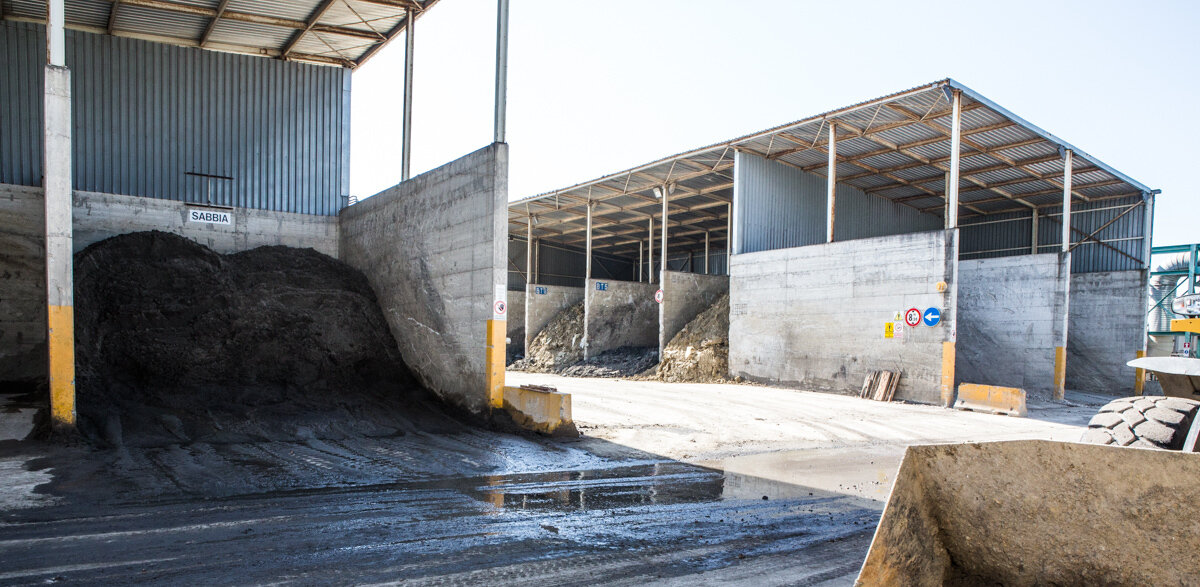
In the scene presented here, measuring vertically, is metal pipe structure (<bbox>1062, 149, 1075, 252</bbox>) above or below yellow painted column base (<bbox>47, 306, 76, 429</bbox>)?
above

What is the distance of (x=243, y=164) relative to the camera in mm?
15688

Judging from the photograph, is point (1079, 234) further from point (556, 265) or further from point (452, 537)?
point (452, 537)

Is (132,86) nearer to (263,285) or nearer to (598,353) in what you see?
(263,285)

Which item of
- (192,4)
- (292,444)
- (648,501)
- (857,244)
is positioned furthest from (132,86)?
(857,244)

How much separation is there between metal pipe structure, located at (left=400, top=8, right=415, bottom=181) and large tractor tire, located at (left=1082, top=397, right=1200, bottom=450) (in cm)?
1214

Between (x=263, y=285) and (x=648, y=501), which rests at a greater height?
(x=263, y=285)

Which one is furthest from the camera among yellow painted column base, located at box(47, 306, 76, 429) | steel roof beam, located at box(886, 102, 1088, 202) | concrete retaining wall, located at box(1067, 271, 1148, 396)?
concrete retaining wall, located at box(1067, 271, 1148, 396)

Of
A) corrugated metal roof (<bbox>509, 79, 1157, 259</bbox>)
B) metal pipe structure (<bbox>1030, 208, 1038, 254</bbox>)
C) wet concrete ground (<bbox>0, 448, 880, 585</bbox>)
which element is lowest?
wet concrete ground (<bbox>0, 448, 880, 585</bbox>)

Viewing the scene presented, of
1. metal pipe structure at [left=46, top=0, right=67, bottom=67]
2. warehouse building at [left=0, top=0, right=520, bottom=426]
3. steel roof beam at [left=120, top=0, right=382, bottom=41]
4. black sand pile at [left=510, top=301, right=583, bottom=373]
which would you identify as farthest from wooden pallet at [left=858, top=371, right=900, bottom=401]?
metal pipe structure at [left=46, top=0, right=67, bottom=67]

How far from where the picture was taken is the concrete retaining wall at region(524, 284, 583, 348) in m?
32.0

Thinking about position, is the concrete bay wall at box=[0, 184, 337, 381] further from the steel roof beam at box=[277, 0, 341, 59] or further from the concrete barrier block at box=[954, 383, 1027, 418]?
the concrete barrier block at box=[954, 383, 1027, 418]

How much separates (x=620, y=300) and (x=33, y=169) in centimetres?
2020

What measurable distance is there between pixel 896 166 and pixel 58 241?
23.6 m

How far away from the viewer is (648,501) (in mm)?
6586
